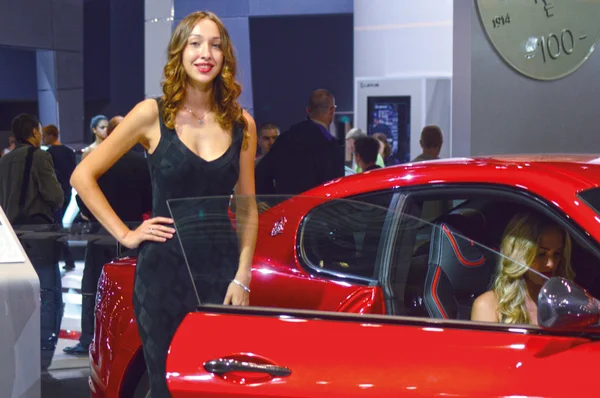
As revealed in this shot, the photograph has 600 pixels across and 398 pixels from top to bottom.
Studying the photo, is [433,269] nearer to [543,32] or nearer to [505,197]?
[505,197]

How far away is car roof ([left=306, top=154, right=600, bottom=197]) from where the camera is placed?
2.67 meters

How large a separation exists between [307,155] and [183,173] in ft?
11.3

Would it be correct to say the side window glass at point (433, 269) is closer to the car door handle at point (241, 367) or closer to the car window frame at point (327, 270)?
the car window frame at point (327, 270)

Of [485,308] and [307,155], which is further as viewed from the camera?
[307,155]

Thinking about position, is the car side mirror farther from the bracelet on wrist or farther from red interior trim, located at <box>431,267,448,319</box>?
the bracelet on wrist

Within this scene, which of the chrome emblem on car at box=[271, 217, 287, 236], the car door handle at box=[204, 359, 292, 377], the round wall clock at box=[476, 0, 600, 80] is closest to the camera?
the car door handle at box=[204, 359, 292, 377]

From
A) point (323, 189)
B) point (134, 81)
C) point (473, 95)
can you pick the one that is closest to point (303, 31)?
point (134, 81)

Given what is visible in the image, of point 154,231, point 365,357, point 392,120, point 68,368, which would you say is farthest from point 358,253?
point 392,120

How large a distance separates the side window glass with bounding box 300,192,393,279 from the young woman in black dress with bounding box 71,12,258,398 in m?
0.20

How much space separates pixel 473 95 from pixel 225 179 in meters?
3.93

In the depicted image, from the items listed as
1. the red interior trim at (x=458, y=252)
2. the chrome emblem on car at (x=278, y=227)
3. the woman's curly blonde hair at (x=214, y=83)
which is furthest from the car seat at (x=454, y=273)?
the woman's curly blonde hair at (x=214, y=83)

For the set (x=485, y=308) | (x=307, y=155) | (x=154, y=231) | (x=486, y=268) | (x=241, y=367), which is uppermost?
(x=307, y=155)

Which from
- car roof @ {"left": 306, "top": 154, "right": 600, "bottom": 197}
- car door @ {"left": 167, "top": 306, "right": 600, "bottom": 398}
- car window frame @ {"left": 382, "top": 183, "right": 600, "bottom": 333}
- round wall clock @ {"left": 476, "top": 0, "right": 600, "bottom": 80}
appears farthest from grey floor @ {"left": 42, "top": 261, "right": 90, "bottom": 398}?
round wall clock @ {"left": 476, "top": 0, "right": 600, "bottom": 80}

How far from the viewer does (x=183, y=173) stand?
2652mm
